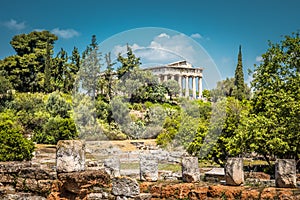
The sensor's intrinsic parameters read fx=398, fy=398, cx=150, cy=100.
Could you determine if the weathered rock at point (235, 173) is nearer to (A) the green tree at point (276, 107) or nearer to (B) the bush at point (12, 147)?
(A) the green tree at point (276, 107)

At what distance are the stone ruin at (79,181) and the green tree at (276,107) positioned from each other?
698cm

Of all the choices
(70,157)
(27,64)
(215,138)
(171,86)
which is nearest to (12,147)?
(171,86)

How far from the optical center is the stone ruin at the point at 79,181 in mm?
7492

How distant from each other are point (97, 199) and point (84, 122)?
25.1 metres

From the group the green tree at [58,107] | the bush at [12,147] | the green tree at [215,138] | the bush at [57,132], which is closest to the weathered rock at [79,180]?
the green tree at [215,138]

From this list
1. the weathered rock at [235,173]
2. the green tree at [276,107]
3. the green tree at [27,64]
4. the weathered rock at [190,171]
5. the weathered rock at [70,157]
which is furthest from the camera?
the green tree at [27,64]

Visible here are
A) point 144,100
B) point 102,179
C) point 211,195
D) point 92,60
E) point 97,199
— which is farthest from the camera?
point 92,60

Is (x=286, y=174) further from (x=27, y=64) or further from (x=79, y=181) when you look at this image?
(x=27, y=64)

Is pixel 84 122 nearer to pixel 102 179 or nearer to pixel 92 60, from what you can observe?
pixel 92 60

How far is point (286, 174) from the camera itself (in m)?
8.77

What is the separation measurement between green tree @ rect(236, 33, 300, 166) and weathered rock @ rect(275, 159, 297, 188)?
691cm

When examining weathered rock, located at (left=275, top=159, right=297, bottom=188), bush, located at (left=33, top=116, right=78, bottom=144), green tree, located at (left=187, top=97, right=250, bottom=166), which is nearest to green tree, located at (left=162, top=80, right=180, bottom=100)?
green tree, located at (left=187, top=97, right=250, bottom=166)

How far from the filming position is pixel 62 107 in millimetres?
39125

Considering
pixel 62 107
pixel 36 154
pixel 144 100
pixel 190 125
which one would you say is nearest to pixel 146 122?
pixel 144 100
